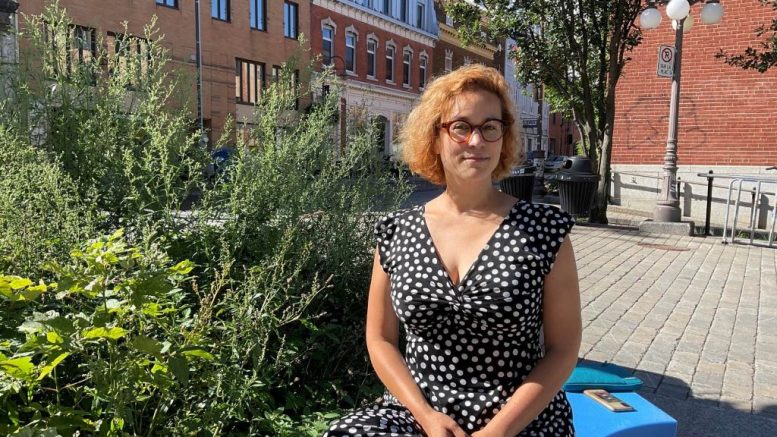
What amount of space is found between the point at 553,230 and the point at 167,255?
1.34 metres

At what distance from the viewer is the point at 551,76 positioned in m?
13.4

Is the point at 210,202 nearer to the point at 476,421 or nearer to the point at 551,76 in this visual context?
the point at 476,421

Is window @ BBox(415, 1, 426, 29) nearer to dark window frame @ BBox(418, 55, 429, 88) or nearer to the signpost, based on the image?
dark window frame @ BBox(418, 55, 429, 88)

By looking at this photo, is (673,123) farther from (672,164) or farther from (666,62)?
(666,62)

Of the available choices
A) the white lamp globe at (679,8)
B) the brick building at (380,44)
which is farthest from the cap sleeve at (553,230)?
the brick building at (380,44)

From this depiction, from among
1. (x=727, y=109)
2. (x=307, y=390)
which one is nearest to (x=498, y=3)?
(x=727, y=109)

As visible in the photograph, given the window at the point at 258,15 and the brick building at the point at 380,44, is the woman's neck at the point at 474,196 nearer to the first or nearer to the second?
the brick building at the point at 380,44

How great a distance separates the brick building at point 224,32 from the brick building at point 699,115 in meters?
11.6

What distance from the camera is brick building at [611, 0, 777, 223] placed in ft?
44.9

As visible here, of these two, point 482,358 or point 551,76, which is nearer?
point 482,358

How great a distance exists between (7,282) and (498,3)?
12.3m

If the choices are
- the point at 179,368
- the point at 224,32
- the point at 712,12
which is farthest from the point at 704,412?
the point at 224,32

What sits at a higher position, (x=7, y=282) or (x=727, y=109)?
(x=727, y=109)

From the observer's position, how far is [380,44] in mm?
34125
